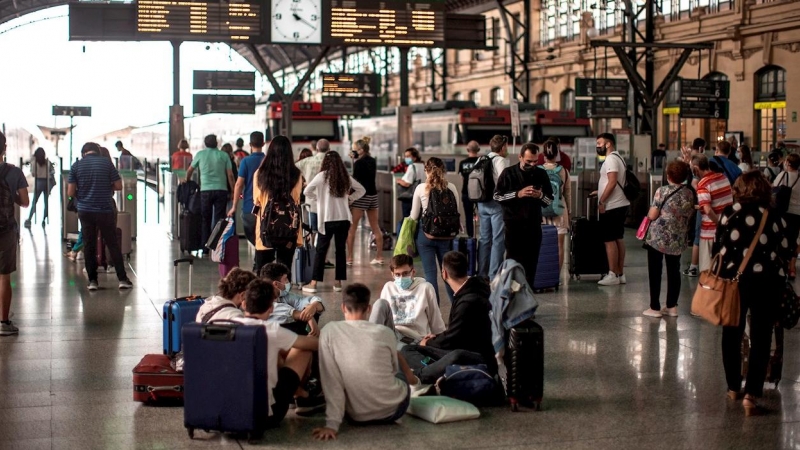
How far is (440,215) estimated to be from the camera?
441 inches

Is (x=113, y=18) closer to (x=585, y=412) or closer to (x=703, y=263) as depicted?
(x=703, y=263)

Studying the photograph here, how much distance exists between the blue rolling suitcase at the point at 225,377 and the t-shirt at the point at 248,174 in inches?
239

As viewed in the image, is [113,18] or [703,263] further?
[113,18]

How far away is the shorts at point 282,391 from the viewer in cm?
675

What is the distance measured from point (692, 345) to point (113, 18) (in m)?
16.9

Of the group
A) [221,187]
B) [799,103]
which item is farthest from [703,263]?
[799,103]

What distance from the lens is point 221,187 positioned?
16.4 m

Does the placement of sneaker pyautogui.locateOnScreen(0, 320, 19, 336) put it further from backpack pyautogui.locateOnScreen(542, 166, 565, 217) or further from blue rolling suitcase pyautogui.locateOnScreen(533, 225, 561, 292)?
backpack pyautogui.locateOnScreen(542, 166, 565, 217)

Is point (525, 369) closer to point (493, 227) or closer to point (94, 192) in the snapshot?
point (493, 227)

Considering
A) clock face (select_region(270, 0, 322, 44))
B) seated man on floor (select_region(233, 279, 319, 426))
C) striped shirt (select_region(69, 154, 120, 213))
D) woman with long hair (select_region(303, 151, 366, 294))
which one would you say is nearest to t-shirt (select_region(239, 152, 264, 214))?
woman with long hair (select_region(303, 151, 366, 294))

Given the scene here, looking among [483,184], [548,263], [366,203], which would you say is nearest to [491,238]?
[483,184]

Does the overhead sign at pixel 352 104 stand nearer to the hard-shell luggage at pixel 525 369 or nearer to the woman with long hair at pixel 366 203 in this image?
the woman with long hair at pixel 366 203

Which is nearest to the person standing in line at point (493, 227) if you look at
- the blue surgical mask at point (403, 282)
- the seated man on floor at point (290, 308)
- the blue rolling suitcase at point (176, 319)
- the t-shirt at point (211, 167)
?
the blue surgical mask at point (403, 282)

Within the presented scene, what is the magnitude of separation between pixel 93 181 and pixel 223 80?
18.4 meters
